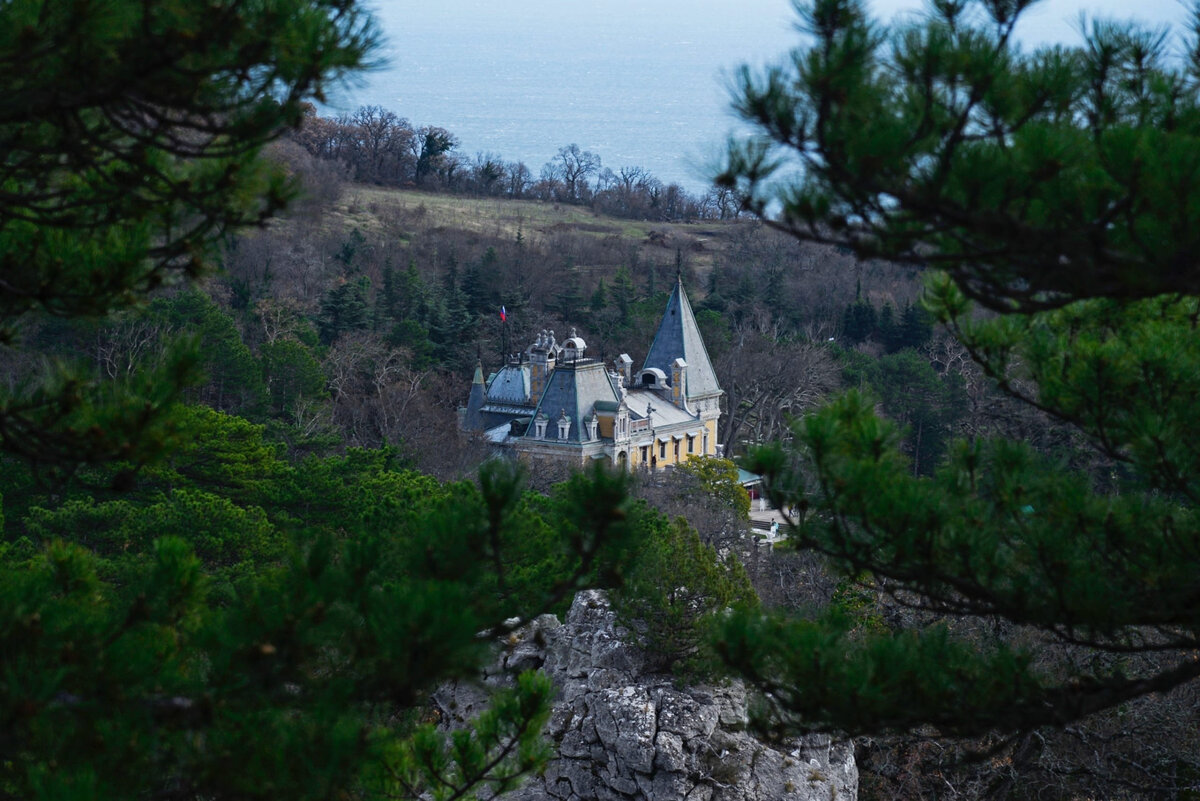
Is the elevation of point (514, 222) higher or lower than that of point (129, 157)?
lower

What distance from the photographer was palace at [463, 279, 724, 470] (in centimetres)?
4331

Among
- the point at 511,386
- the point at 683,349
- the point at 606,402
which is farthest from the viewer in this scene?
the point at 683,349

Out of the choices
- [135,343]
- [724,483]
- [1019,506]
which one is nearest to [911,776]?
[1019,506]

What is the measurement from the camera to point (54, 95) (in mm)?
4945

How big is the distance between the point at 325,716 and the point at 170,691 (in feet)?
2.27

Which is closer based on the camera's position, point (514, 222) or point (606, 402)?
point (606, 402)

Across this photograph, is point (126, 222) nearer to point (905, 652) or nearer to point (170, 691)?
point (170, 691)

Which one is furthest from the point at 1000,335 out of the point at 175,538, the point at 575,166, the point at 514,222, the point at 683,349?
the point at 575,166

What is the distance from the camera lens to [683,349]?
48875 millimetres

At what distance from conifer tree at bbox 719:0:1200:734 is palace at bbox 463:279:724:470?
32164 millimetres

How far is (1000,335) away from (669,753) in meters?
5.88

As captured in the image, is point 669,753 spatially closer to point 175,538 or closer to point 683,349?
point 175,538

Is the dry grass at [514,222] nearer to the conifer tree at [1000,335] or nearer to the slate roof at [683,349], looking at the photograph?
Result: the slate roof at [683,349]

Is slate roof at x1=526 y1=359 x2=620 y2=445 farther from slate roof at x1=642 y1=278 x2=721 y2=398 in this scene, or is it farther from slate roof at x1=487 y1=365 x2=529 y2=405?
slate roof at x1=642 y1=278 x2=721 y2=398
